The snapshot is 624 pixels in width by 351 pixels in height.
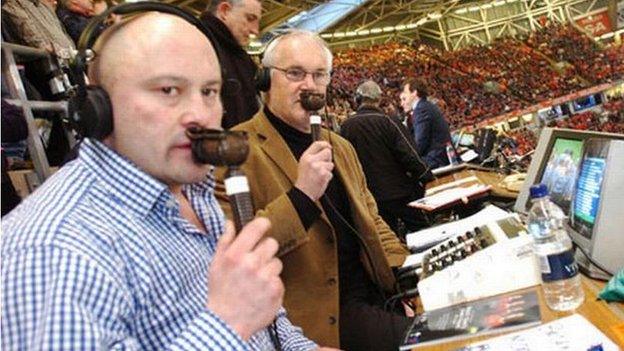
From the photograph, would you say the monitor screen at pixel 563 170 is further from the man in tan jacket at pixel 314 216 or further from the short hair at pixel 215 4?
the short hair at pixel 215 4

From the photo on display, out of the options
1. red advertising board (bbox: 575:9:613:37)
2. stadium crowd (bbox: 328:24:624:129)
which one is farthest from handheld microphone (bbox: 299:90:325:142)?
red advertising board (bbox: 575:9:613:37)

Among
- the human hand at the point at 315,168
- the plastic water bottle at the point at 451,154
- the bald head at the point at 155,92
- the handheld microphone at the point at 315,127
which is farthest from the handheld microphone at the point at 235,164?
the plastic water bottle at the point at 451,154

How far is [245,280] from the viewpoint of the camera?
2.84 feet

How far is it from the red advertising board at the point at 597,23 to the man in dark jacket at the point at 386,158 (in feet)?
72.6

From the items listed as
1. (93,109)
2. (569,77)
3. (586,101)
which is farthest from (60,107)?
(569,77)

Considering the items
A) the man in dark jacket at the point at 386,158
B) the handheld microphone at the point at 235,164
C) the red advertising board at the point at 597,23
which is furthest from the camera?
the red advertising board at the point at 597,23

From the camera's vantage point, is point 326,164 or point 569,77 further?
point 569,77

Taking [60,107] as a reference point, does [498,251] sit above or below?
below

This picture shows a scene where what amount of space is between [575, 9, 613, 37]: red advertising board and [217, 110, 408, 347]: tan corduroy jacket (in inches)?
948

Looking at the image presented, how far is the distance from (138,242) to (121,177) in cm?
13

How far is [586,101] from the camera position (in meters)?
16.6

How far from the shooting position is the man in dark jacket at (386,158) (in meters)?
3.90

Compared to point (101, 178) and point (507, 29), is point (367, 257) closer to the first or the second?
point (101, 178)

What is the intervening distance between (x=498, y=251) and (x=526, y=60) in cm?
2538
